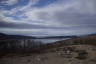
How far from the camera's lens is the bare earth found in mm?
2734

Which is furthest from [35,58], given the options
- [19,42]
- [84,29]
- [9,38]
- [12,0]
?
[12,0]

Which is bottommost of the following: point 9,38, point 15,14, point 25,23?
point 9,38

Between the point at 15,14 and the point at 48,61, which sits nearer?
the point at 48,61

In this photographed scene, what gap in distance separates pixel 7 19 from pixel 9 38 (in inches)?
16.7

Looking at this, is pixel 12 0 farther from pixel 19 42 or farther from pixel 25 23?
pixel 19 42

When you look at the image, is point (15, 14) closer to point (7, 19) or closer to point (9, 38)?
point (7, 19)

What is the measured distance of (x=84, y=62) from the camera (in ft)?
8.85

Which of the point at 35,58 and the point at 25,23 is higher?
the point at 25,23

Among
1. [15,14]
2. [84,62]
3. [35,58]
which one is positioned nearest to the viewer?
[84,62]

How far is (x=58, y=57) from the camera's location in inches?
112

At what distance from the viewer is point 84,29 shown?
2.88 m

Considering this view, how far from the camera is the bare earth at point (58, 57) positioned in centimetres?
273

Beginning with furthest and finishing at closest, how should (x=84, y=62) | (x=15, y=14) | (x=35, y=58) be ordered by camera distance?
1. (x=15, y=14)
2. (x=35, y=58)
3. (x=84, y=62)

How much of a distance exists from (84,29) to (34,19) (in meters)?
1.05
